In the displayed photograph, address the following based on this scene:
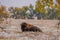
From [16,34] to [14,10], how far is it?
0.25 m

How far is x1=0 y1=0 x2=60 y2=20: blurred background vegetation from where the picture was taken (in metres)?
1.37

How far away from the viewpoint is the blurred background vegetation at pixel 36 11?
4.50ft

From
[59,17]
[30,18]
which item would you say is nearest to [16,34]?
[30,18]

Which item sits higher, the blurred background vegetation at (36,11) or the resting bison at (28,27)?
the blurred background vegetation at (36,11)

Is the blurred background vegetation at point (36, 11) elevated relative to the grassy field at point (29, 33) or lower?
elevated

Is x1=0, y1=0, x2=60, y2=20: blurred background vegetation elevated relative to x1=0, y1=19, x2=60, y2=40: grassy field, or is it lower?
elevated

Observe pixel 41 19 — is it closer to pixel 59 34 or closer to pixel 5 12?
pixel 59 34

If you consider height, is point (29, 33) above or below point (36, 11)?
below

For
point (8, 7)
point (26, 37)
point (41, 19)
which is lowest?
point (26, 37)

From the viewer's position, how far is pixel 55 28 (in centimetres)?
135

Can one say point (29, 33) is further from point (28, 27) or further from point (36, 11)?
point (36, 11)

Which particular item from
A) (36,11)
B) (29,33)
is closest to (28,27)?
(29,33)

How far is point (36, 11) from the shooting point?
1.38 m

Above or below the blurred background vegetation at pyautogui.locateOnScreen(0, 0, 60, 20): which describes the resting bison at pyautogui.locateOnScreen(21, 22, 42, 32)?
below
